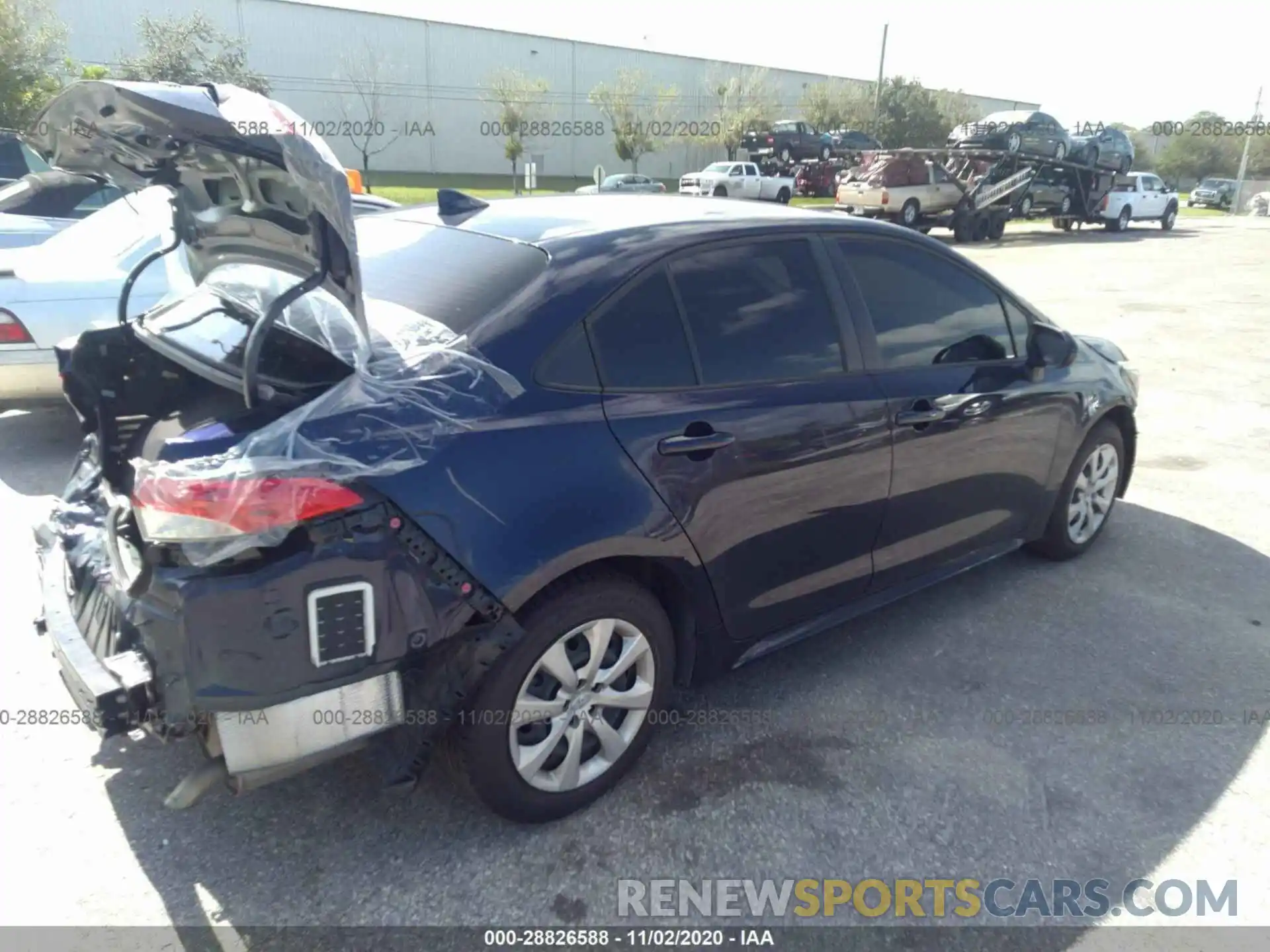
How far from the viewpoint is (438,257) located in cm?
295

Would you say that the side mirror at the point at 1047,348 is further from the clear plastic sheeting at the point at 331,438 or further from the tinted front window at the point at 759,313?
the clear plastic sheeting at the point at 331,438

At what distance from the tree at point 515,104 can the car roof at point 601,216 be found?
49522 mm

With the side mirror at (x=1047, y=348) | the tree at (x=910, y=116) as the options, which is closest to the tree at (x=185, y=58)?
the side mirror at (x=1047, y=348)

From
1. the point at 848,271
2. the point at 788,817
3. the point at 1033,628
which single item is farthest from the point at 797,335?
the point at 1033,628

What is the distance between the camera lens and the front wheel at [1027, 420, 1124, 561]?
445 centimetres

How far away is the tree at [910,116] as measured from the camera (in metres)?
56.6

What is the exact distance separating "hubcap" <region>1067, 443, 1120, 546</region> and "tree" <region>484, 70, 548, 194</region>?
49.1m

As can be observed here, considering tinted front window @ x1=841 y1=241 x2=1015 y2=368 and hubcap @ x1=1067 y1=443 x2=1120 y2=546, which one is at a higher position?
tinted front window @ x1=841 y1=241 x2=1015 y2=368

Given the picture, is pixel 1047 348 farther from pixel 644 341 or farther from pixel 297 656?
pixel 297 656

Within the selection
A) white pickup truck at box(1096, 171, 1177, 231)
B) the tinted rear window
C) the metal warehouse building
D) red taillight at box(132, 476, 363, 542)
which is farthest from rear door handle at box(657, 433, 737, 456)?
the metal warehouse building

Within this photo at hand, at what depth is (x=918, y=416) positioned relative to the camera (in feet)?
11.2

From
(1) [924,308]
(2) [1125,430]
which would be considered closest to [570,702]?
(1) [924,308]

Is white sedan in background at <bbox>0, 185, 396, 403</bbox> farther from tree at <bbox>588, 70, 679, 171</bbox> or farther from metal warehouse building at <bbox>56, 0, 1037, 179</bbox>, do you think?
tree at <bbox>588, 70, 679, 171</bbox>

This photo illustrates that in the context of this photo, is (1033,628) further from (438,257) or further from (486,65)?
(486,65)
